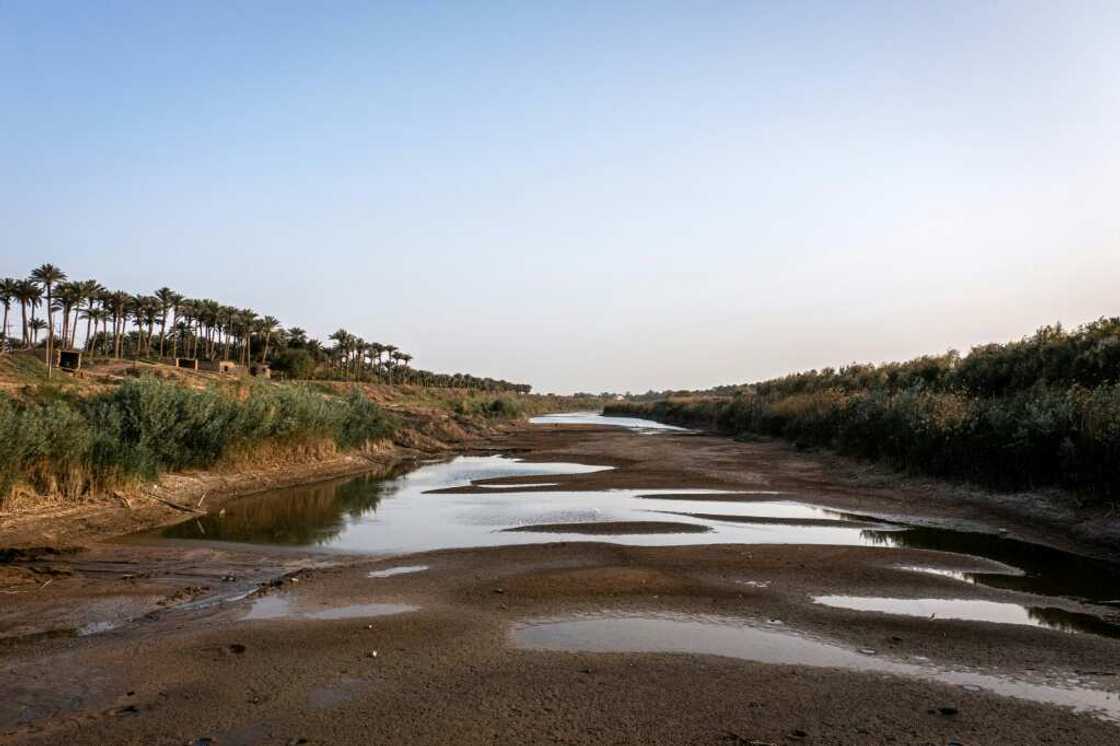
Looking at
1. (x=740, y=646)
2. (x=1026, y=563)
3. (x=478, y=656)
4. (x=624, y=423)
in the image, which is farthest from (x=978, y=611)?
(x=624, y=423)

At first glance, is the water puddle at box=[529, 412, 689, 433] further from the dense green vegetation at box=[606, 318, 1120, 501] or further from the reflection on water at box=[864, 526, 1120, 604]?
the reflection on water at box=[864, 526, 1120, 604]

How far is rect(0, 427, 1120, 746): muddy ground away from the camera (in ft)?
18.9

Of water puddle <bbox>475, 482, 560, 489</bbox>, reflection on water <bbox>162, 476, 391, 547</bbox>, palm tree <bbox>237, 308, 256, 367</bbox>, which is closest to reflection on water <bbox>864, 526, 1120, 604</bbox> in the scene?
water puddle <bbox>475, 482, 560, 489</bbox>

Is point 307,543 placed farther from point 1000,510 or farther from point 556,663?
point 1000,510

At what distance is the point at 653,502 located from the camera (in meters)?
20.7

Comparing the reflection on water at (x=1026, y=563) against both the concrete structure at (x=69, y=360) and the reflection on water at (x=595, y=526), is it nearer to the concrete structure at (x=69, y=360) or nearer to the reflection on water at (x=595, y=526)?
the reflection on water at (x=595, y=526)

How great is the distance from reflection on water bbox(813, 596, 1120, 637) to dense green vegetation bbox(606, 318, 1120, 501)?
8.41 metres

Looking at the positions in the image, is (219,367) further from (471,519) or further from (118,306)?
(471,519)

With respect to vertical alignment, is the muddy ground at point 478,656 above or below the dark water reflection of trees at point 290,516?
above

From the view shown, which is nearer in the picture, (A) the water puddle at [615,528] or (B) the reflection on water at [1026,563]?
(B) the reflection on water at [1026,563]

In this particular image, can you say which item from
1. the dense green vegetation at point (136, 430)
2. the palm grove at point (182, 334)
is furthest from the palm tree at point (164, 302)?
the dense green vegetation at point (136, 430)

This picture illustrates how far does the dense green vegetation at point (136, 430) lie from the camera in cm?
1463

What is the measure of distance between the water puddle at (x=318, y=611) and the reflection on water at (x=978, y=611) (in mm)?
5767

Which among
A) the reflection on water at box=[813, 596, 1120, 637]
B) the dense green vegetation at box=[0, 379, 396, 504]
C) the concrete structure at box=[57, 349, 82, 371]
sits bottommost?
the reflection on water at box=[813, 596, 1120, 637]
